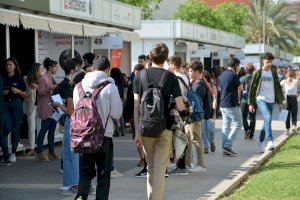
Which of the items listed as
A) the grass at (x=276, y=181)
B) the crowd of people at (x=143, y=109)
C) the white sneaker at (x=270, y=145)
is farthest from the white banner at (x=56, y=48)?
the grass at (x=276, y=181)

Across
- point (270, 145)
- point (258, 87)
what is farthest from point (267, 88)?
point (270, 145)

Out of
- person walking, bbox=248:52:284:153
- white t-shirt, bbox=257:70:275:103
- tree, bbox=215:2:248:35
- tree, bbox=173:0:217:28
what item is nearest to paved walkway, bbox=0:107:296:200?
person walking, bbox=248:52:284:153

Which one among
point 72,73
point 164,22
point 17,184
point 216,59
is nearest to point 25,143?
point 17,184

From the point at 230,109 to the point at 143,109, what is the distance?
21.2ft

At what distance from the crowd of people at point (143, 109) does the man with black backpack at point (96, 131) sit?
11 mm

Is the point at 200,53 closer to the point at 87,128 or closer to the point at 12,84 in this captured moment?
the point at 12,84

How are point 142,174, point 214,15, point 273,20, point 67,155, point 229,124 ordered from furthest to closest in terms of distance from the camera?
point 273,20 → point 214,15 → point 229,124 → point 142,174 → point 67,155

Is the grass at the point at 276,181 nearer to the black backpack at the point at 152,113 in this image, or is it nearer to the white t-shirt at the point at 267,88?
the white t-shirt at the point at 267,88

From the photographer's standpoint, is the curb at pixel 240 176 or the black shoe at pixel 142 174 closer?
the curb at pixel 240 176

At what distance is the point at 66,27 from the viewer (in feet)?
51.0

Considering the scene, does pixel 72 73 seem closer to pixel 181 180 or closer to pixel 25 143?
pixel 181 180

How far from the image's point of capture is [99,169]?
824cm

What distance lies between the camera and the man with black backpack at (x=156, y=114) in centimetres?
812

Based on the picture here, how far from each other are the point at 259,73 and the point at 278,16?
57.0 m
